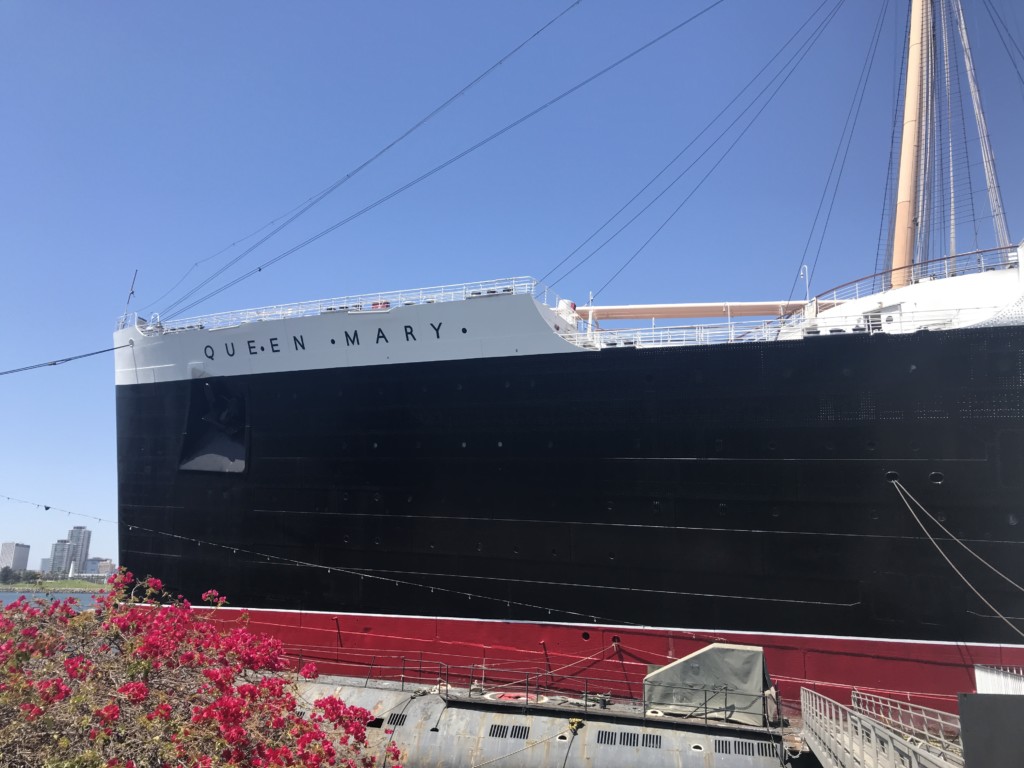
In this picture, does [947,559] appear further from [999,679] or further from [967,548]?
Result: [999,679]

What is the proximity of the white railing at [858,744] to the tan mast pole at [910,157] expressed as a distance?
8.41 meters

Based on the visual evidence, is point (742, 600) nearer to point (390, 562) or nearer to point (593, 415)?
point (593, 415)

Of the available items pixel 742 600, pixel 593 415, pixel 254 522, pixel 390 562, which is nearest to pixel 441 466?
pixel 390 562

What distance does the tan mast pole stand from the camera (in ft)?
45.2

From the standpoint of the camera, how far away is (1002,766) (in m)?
4.29

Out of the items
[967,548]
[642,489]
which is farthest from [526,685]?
[967,548]

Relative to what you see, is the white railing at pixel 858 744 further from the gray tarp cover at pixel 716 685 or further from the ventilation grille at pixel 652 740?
the ventilation grille at pixel 652 740

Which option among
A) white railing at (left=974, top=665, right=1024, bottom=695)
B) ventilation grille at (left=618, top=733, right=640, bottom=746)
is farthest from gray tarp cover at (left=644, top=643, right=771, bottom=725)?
white railing at (left=974, top=665, right=1024, bottom=695)

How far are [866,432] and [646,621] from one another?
4.63m

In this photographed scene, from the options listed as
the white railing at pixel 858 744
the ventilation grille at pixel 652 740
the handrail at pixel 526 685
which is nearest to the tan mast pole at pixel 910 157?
the white railing at pixel 858 744

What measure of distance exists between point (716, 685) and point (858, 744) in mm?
3161

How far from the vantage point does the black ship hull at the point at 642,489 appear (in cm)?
1012

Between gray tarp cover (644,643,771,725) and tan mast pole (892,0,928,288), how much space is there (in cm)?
801

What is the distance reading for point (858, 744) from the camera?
673 cm
